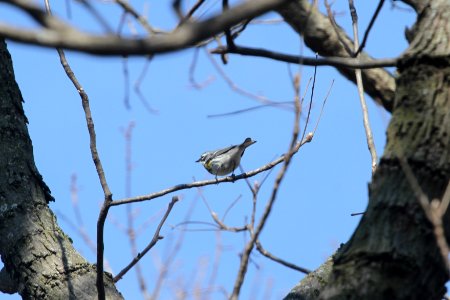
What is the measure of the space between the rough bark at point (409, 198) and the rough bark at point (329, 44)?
348 cm

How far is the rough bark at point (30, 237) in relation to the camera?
3.06 meters

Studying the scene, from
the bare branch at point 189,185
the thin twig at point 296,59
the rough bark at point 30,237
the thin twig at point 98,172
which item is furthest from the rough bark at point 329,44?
the thin twig at point 296,59

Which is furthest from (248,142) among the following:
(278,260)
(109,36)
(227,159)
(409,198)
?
(109,36)

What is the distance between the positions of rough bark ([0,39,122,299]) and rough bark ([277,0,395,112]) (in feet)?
9.07

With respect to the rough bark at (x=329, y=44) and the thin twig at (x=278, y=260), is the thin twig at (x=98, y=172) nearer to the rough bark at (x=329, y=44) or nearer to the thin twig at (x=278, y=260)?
the thin twig at (x=278, y=260)

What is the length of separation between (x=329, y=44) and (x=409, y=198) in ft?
14.1

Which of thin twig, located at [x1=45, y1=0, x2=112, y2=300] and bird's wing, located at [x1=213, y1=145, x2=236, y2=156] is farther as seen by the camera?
bird's wing, located at [x1=213, y1=145, x2=236, y2=156]

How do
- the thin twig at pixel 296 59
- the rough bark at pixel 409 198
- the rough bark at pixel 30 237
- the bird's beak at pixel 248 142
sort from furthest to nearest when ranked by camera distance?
1. the bird's beak at pixel 248 142
2. the rough bark at pixel 30 237
3. the thin twig at pixel 296 59
4. the rough bark at pixel 409 198

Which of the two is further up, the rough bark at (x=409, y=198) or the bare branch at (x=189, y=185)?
the bare branch at (x=189, y=185)

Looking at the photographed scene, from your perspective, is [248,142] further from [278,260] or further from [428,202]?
[428,202]

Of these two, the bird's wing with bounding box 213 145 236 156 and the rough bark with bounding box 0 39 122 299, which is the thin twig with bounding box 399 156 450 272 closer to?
the rough bark with bounding box 0 39 122 299

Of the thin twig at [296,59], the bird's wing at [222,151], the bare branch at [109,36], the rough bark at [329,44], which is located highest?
the bird's wing at [222,151]

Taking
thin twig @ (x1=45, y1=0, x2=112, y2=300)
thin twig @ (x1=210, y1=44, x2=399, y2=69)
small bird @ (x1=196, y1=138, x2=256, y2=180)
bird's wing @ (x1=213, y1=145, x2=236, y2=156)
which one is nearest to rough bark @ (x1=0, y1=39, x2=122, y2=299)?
thin twig @ (x1=45, y1=0, x2=112, y2=300)

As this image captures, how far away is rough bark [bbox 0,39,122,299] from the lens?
3062 mm
